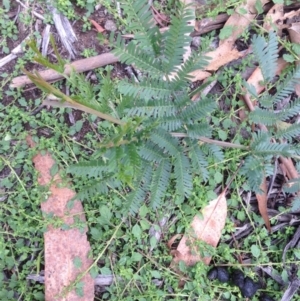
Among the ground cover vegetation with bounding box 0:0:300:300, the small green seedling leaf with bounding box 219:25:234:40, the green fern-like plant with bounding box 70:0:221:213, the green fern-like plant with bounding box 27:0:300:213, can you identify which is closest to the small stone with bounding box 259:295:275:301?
the ground cover vegetation with bounding box 0:0:300:300

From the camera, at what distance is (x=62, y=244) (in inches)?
104

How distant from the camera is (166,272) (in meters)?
2.63

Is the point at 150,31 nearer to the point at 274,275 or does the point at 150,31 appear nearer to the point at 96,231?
the point at 96,231

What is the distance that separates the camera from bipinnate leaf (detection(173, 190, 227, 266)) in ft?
8.75

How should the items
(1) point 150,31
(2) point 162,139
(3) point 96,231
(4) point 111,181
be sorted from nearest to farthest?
(1) point 150,31, (2) point 162,139, (4) point 111,181, (3) point 96,231

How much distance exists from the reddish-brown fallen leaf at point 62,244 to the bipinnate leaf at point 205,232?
0.54 metres

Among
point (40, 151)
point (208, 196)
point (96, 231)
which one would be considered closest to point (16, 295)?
point (96, 231)

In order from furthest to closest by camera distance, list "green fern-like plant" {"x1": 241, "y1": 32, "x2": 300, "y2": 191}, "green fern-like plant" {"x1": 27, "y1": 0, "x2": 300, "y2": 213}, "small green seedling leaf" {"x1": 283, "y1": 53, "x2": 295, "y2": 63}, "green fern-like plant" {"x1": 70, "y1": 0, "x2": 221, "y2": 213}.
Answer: "small green seedling leaf" {"x1": 283, "y1": 53, "x2": 295, "y2": 63} → "green fern-like plant" {"x1": 241, "y1": 32, "x2": 300, "y2": 191} → "green fern-like plant" {"x1": 70, "y1": 0, "x2": 221, "y2": 213} → "green fern-like plant" {"x1": 27, "y1": 0, "x2": 300, "y2": 213}

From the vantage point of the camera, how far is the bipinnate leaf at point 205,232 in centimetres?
267

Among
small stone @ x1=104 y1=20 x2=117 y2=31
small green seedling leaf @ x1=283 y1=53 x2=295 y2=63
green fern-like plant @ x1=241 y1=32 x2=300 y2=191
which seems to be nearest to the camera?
green fern-like plant @ x1=241 y1=32 x2=300 y2=191

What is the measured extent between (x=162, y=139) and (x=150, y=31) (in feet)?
1.60

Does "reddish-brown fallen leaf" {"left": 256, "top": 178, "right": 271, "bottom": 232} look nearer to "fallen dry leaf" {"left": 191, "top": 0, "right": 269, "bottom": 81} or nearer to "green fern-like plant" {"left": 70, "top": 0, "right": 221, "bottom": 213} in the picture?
"green fern-like plant" {"left": 70, "top": 0, "right": 221, "bottom": 213}

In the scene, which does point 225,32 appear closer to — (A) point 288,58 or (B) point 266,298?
(A) point 288,58

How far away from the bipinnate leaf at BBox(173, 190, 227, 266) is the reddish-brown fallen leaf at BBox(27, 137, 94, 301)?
543mm
